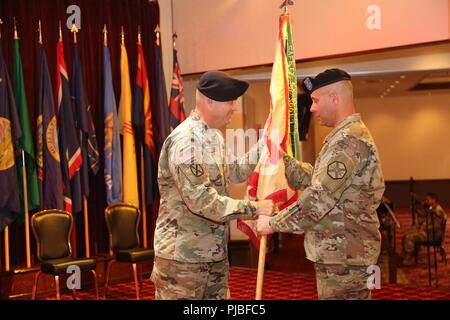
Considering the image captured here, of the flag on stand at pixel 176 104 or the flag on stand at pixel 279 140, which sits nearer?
the flag on stand at pixel 279 140

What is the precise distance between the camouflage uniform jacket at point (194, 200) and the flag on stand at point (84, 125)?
3.29 m

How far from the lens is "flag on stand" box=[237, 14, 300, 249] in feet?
11.1

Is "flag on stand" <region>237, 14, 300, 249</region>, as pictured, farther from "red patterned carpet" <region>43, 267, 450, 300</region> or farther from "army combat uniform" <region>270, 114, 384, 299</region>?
"red patterned carpet" <region>43, 267, 450, 300</region>

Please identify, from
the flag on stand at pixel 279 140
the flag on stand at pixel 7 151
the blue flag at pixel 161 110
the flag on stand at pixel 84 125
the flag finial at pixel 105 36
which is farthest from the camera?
the blue flag at pixel 161 110

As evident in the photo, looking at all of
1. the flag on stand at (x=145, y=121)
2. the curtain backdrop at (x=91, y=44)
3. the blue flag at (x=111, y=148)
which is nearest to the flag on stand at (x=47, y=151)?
the curtain backdrop at (x=91, y=44)

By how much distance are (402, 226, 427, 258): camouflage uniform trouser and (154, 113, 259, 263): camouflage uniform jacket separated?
527 centimetres

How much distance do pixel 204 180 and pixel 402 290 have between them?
381 cm

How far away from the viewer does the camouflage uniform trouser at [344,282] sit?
2.79m

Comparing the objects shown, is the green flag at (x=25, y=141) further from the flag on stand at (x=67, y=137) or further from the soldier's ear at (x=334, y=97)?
the soldier's ear at (x=334, y=97)

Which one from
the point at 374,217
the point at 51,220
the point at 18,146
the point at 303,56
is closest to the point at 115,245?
the point at 51,220

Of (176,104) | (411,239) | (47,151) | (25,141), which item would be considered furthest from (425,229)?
(25,141)

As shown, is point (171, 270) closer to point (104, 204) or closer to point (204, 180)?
point (204, 180)

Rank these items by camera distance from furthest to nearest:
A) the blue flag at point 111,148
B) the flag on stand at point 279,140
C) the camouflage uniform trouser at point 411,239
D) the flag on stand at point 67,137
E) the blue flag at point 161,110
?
the camouflage uniform trouser at point 411,239
the blue flag at point 161,110
the blue flag at point 111,148
the flag on stand at point 67,137
the flag on stand at point 279,140

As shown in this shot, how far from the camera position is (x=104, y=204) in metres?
6.61
